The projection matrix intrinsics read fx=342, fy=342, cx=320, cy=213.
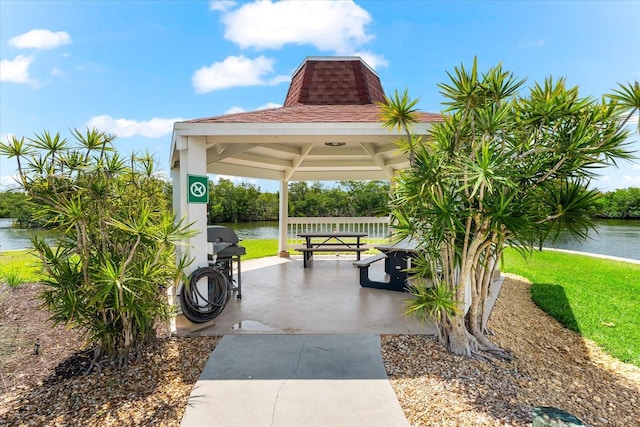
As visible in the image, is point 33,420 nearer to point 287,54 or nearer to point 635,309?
point 635,309

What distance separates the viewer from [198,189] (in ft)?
13.8

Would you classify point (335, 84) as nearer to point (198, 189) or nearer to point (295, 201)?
point (198, 189)

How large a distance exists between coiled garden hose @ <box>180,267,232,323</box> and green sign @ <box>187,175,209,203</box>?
876 mm

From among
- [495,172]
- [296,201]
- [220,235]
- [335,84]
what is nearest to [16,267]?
[220,235]

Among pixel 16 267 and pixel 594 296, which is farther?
pixel 16 267

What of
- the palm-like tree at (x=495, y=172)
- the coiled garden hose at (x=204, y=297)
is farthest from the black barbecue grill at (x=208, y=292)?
the palm-like tree at (x=495, y=172)

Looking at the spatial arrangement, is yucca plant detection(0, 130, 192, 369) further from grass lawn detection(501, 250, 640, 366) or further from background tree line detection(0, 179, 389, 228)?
background tree line detection(0, 179, 389, 228)

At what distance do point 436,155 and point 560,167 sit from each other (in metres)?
1.09

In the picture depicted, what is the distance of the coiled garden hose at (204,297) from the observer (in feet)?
13.3

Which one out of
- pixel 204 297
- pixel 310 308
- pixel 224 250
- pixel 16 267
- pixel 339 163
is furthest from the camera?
pixel 339 163

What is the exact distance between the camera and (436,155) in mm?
3256

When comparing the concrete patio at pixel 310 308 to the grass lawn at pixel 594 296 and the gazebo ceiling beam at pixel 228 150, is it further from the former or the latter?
the gazebo ceiling beam at pixel 228 150

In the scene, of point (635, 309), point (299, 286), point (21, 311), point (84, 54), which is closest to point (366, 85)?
point (299, 286)

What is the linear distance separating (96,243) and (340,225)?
7.78m
